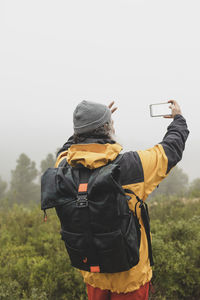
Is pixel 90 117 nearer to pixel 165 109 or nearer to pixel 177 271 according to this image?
pixel 165 109

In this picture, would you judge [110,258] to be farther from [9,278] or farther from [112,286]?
[9,278]

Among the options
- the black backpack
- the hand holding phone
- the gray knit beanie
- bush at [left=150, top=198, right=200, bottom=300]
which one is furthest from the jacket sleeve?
bush at [left=150, top=198, right=200, bottom=300]

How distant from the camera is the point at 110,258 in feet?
5.29

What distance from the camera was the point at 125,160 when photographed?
1648 millimetres

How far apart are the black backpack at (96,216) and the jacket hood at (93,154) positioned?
5 centimetres

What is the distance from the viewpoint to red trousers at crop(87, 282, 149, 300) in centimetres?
180

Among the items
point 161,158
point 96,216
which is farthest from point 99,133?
point 96,216

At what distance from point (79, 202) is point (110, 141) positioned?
1.81 feet

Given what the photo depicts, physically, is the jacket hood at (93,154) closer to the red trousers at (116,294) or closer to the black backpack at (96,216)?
the black backpack at (96,216)

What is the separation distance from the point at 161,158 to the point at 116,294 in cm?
125

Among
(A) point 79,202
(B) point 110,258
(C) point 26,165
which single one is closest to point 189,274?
(B) point 110,258

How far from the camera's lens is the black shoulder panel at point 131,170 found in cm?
162

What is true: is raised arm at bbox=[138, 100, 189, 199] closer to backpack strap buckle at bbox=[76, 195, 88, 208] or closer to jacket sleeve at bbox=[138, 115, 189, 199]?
jacket sleeve at bbox=[138, 115, 189, 199]

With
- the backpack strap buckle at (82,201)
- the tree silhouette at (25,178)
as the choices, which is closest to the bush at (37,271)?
the backpack strap buckle at (82,201)
